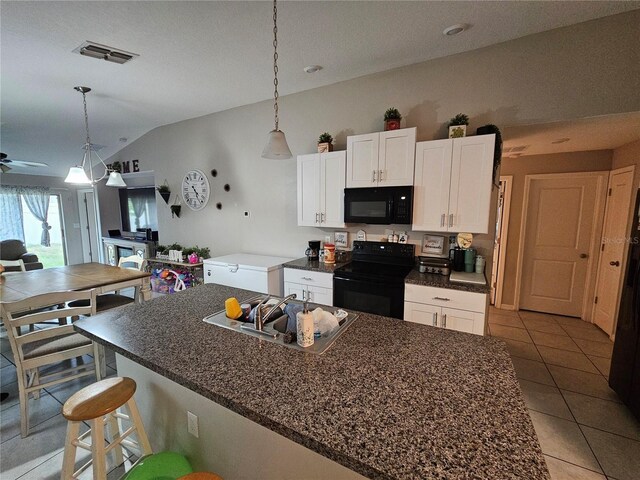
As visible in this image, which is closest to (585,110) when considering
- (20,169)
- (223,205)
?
(223,205)

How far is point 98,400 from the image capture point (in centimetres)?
125

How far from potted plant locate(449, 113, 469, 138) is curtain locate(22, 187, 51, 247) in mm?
8405

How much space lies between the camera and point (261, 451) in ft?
3.65

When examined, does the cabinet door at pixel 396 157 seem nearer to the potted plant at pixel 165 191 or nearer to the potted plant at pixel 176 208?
the potted plant at pixel 176 208

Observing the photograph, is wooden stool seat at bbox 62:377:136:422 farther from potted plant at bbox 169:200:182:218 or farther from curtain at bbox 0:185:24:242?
curtain at bbox 0:185:24:242

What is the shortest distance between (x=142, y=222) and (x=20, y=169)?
111 inches

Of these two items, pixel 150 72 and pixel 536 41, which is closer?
pixel 536 41

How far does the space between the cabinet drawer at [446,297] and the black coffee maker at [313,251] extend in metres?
1.20

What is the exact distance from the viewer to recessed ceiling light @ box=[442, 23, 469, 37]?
2088 mm

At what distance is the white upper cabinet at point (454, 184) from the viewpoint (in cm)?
229

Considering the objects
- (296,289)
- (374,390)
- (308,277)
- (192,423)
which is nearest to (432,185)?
(308,277)

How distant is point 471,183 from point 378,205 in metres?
0.81

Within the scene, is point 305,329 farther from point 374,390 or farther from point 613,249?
point 613,249

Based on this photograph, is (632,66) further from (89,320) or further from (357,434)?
(89,320)
